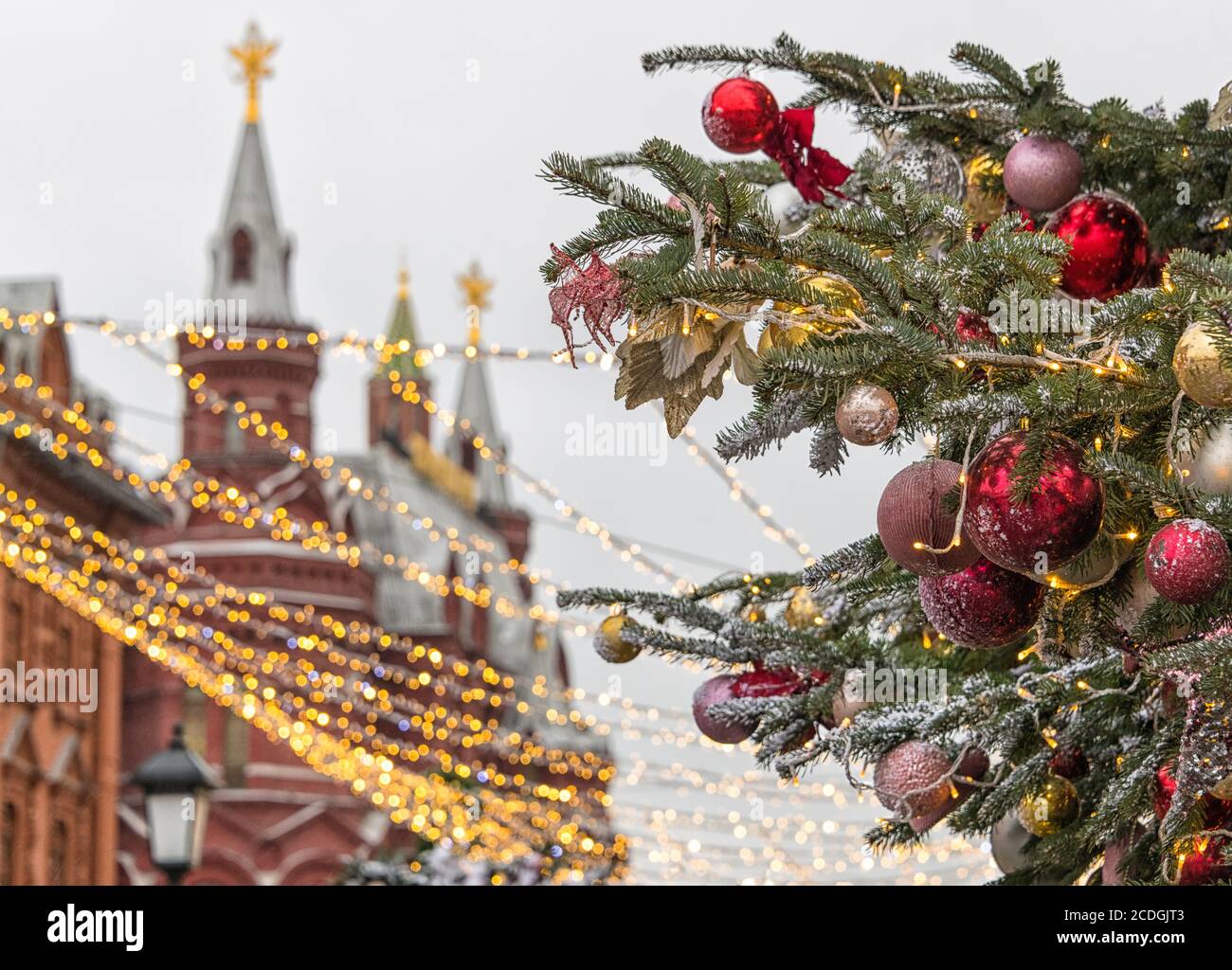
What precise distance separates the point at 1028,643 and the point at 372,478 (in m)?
46.1

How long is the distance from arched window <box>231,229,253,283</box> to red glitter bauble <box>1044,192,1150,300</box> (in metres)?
41.7

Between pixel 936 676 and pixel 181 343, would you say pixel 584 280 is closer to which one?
pixel 936 676

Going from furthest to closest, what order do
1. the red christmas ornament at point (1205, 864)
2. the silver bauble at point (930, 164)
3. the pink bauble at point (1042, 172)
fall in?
1. the silver bauble at point (930, 164)
2. the pink bauble at point (1042, 172)
3. the red christmas ornament at point (1205, 864)

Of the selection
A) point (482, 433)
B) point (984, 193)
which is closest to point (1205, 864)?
point (984, 193)

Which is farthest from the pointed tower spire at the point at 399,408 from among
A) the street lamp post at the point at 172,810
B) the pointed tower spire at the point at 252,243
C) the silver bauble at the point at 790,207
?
the silver bauble at the point at 790,207

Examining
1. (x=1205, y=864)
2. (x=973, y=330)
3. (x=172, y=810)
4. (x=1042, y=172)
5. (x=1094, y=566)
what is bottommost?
(x=172, y=810)

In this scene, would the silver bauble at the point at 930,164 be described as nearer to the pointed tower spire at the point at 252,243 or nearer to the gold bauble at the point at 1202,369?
the gold bauble at the point at 1202,369

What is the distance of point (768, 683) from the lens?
4645mm

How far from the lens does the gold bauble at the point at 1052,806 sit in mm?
4195

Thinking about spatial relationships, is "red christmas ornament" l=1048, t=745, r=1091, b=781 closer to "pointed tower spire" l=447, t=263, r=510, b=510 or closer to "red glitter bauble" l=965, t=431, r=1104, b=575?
"red glitter bauble" l=965, t=431, r=1104, b=575

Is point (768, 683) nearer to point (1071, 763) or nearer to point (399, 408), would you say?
point (1071, 763)

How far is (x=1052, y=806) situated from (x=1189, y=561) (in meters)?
1.24

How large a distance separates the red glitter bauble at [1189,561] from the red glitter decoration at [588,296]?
0.91 metres
